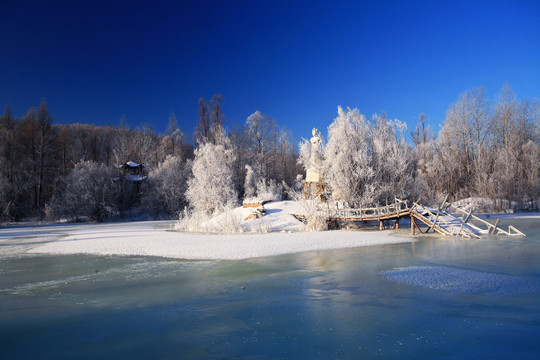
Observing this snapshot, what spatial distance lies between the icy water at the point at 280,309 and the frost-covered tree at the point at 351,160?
45.3 feet

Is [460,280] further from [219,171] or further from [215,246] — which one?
[219,171]

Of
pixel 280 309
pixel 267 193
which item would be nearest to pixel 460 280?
pixel 280 309

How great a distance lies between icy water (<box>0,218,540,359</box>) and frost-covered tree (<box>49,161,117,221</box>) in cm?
3076

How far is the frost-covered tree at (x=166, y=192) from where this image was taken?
45000mm

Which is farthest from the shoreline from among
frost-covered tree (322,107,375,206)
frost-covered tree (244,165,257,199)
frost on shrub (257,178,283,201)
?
frost-covered tree (244,165,257,199)

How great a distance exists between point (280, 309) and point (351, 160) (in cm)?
2072

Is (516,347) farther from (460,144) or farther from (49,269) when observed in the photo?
(460,144)

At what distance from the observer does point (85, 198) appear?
41.3 m

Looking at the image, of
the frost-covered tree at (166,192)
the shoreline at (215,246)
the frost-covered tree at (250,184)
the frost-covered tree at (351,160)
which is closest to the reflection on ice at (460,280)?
the shoreline at (215,246)

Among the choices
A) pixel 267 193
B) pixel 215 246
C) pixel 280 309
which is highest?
pixel 267 193

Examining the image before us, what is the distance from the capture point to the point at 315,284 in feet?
32.4

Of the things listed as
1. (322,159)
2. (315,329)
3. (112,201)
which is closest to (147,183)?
(112,201)

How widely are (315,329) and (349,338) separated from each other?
0.70 metres

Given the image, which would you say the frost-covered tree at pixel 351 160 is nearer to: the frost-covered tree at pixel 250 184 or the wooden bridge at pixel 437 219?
the wooden bridge at pixel 437 219
